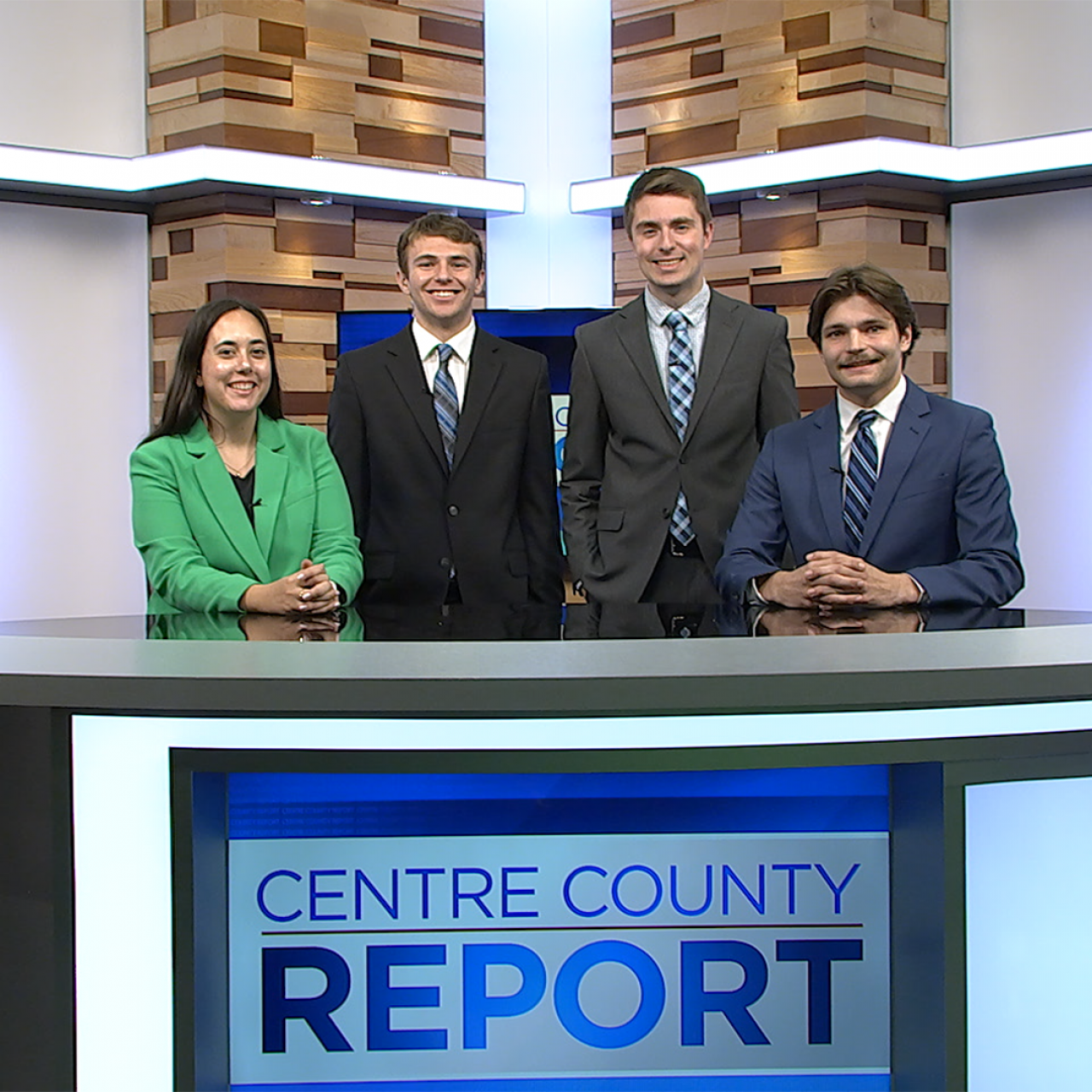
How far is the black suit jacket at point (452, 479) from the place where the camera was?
10.9 feet

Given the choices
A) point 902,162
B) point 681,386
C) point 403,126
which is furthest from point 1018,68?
point 681,386

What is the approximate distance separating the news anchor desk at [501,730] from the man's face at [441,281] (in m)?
1.44

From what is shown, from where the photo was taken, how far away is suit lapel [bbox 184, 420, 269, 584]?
9.58 ft

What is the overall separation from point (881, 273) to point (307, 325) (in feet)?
9.69

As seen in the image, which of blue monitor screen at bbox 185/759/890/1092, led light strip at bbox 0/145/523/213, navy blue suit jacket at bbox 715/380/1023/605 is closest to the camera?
blue monitor screen at bbox 185/759/890/1092

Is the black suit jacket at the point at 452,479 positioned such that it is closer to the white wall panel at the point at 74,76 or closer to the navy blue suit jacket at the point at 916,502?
the navy blue suit jacket at the point at 916,502

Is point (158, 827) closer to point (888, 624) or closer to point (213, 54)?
point (888, 624)

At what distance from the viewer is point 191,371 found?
2.99m

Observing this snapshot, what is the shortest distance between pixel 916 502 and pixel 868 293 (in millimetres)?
398

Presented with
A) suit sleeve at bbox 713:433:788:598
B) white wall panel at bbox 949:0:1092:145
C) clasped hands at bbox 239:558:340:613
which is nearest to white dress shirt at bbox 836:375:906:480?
suit sleeve at bbox 713:433:788:598

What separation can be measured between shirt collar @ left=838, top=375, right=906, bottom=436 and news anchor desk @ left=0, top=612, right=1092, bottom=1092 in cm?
94

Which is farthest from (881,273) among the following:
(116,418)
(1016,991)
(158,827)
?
(116,418)

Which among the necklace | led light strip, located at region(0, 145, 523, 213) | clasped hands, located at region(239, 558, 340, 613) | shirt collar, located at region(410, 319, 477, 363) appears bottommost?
clasped hands, located at region(239, 558, 340, 613)

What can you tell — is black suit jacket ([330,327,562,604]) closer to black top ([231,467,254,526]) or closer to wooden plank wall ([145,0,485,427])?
black top ([231,467,254,526])
